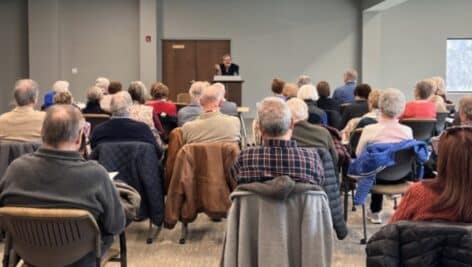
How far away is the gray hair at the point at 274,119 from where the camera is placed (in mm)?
2834

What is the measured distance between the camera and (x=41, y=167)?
2520 millimetres

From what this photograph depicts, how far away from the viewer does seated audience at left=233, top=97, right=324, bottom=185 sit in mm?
2738

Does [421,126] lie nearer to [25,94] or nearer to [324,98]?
[324,98]

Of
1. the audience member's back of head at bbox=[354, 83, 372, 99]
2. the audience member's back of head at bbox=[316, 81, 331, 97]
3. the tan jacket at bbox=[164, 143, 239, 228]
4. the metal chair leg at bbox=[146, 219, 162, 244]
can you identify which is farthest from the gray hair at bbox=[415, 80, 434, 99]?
the metal chair leg at bbox=[146, 219, 162, 244]

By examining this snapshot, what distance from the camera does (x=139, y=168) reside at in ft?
14.0

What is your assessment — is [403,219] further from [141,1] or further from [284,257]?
[141,1]

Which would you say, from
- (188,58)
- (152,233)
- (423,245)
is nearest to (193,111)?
(152,233)

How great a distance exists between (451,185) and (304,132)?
183 centimetres

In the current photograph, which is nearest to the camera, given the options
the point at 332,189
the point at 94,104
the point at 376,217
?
the point at 332,189

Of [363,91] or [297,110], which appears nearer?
[297,110]

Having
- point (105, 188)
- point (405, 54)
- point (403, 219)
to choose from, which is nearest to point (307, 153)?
point (403, 219)

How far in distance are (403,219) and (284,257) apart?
58 centimetres

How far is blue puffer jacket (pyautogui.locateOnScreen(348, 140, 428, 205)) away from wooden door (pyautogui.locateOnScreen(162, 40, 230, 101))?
30.3 ft

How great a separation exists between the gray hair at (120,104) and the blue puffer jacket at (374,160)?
1741 millimetres
